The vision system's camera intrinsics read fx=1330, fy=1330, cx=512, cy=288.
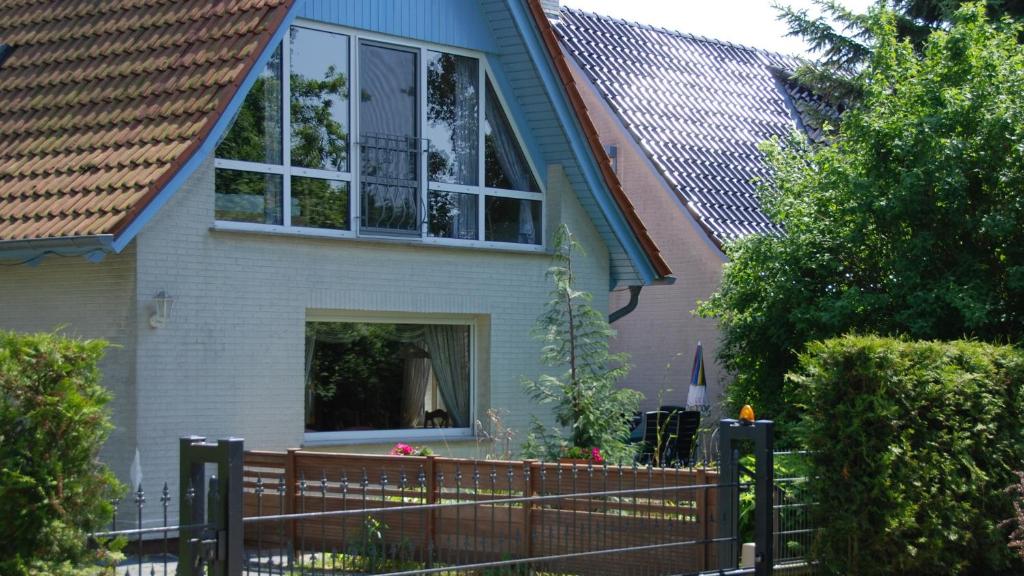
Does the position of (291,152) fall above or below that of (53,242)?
above

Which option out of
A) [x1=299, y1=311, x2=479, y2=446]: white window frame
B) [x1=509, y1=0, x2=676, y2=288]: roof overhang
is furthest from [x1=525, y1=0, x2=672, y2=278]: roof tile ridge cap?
[x1=299, y1=311, x2=479, y2=446]: white window frame

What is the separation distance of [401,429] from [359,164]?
9.50 feet

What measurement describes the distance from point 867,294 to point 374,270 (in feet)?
16.5

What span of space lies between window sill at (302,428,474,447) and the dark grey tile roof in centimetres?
668

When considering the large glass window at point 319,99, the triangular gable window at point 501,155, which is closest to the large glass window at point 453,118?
the triangular gable window at point 501,155

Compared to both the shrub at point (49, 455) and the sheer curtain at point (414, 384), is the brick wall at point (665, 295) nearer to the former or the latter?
→ the sheer curtain at point (414, 384)

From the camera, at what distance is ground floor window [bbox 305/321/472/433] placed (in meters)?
13.7

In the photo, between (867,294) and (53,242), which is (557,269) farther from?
(53,242)

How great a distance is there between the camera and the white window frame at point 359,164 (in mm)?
13039

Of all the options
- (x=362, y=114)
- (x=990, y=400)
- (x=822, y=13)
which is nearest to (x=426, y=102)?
(x=362, y=114)

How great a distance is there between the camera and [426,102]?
47.3 ft

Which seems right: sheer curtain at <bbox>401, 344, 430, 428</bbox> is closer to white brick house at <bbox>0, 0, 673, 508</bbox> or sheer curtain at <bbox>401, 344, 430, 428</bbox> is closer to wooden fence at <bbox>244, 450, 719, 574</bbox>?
white brick house at <bbox>0, 0, 673, 508</bbox>

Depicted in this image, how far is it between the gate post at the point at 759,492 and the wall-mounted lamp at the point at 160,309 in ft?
18.1

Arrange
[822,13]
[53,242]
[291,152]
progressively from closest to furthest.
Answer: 1. [53,242]
2. [291,152]
3. [822,13]
